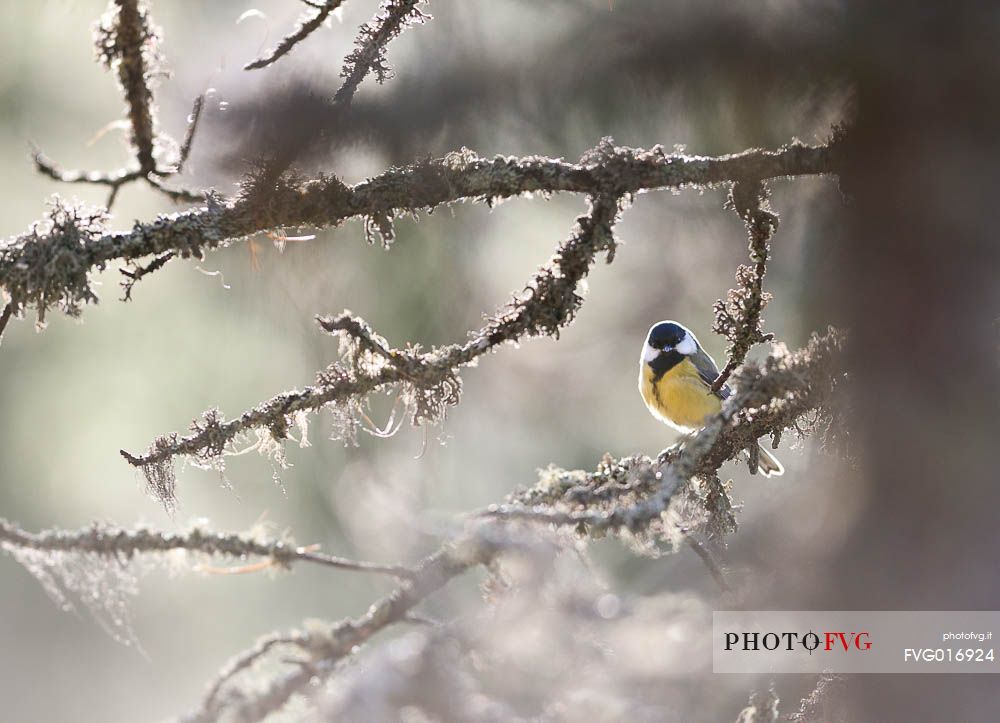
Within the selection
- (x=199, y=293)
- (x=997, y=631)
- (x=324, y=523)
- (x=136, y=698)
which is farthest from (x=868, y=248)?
(x=136, y=698)

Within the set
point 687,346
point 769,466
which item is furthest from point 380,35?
point 769,466

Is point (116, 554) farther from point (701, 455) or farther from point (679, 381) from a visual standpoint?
point (679, 381)

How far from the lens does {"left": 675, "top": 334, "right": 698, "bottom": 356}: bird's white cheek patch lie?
11.9 feet

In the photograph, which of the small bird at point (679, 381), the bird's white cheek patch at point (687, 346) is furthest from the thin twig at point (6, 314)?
the bird's white cheek patch at point (687, 346)

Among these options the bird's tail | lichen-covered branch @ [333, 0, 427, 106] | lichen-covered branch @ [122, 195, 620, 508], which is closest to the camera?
lichen-covered branch @ [122, 195, 620, 508]

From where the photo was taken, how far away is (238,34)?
8.98 ft

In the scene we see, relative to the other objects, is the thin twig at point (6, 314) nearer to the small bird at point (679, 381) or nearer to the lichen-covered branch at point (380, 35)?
the lichen-covered branch at point (380, 35)

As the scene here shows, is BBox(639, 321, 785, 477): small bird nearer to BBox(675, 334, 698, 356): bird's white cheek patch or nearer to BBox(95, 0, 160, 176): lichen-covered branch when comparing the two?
BBox(675, 334, 698, 356): bird's white cheek patch

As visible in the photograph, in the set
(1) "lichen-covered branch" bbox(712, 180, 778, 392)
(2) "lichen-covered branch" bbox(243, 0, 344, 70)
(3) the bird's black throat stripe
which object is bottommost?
(1) "lichen-covered branch" bbox(712, 180, 778, 392)

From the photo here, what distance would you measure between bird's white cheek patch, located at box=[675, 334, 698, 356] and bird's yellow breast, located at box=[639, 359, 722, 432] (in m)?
0.05

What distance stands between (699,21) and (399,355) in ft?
3.33

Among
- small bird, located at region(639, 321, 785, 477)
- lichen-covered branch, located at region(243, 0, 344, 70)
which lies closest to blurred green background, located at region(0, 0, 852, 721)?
lichen-covered branch, located at region(243, 0, 344, 70)

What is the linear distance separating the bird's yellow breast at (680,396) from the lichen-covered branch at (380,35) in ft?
6.17

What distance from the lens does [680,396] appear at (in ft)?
11.4
